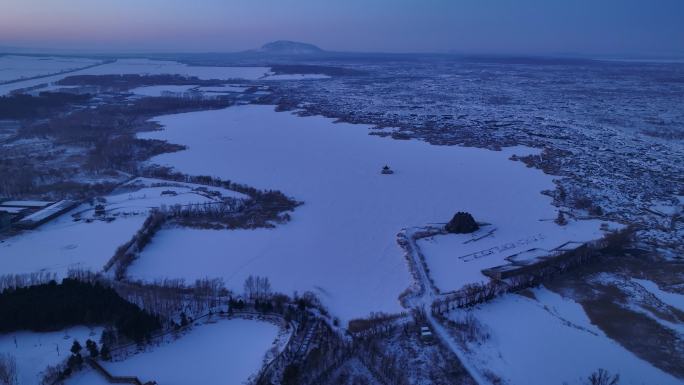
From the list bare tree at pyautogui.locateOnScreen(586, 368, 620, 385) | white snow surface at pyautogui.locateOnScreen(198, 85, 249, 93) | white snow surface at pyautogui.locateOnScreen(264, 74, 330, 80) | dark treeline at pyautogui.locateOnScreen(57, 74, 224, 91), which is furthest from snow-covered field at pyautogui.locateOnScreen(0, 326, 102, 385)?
white snow surface at pyautogui.locateOnScreen(264, 74, 330, 80)

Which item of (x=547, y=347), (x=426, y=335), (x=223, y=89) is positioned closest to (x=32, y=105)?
(x=223, y=89)

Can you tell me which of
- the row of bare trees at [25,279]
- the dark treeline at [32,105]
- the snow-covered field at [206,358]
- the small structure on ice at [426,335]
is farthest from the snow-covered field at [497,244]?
the dark treeline at [32,105]

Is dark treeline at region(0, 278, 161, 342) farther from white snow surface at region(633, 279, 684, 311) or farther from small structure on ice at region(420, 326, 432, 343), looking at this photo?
white snow surface at region(633, 279, 684, 311)

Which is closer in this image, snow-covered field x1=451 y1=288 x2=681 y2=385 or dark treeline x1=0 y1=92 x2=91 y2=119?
snow-covered field x1=451 y1=288 x2=681 y2=385

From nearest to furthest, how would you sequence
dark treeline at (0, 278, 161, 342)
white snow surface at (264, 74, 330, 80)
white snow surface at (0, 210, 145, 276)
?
1. dark treeline at (0, 278, 161, 342)
2. white snow surface at (0, 210, 145, 276)
3. white snow surface at (264, 74, 330, 80)

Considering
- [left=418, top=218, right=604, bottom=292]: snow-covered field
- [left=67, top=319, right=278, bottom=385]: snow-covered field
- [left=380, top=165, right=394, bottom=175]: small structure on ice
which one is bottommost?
[left=67, top=319, right=278, bottom=385]: snow-covered field

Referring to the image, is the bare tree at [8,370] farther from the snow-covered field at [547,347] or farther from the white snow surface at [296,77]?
the white snow surface at [296,77]
